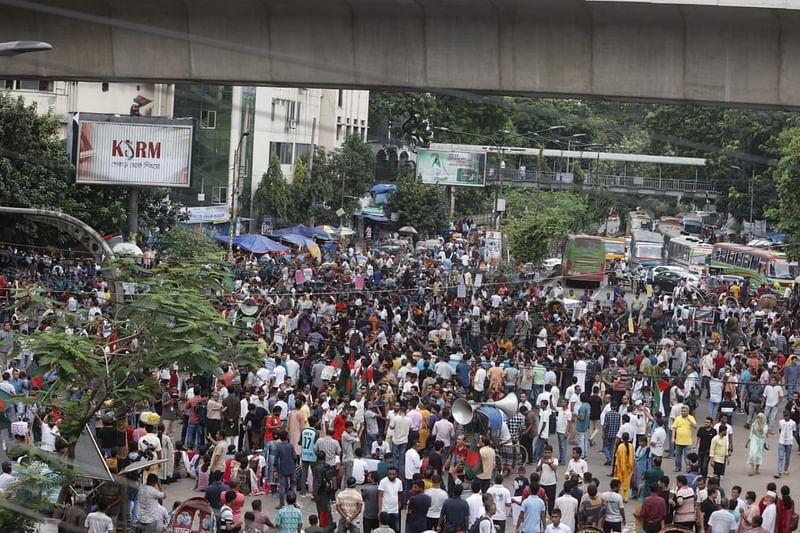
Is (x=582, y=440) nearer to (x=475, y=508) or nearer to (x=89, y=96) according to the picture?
(x=475, y=508)

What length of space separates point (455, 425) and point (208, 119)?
36470mm

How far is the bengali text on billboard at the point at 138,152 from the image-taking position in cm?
3959

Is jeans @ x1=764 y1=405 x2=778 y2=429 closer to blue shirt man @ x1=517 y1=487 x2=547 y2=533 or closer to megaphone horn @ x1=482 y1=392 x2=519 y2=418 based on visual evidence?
megaphone horn @ x1=482 y1=392 x2=519 y2=418

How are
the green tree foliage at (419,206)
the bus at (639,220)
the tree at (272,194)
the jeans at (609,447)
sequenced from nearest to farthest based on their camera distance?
the jeans at (609,447) → the tree at (272,194) → the green tree foliage at (419,206) → the bus at (639,220)

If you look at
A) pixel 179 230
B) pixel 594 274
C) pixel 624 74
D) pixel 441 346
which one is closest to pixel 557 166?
pixel 594 274

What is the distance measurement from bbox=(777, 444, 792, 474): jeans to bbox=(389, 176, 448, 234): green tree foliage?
44.0 meters

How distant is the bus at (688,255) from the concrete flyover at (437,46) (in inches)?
1603

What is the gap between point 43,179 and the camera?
119 ft

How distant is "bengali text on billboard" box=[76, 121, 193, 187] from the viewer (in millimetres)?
39594

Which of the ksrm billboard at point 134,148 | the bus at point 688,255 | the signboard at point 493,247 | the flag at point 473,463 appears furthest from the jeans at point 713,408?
the bus at point 688,255

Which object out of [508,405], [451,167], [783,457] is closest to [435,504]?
[508,405]

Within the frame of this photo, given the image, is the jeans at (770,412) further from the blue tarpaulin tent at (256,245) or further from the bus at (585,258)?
the bus at (585,258)

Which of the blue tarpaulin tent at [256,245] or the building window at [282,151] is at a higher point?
the building window at [282,151]

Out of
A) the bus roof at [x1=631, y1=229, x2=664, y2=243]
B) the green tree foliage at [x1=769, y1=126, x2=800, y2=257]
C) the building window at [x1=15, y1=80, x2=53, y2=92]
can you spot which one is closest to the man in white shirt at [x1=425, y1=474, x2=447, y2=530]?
the green tree foliage at [x1=769, y1=126, x2=800, y2=257]
